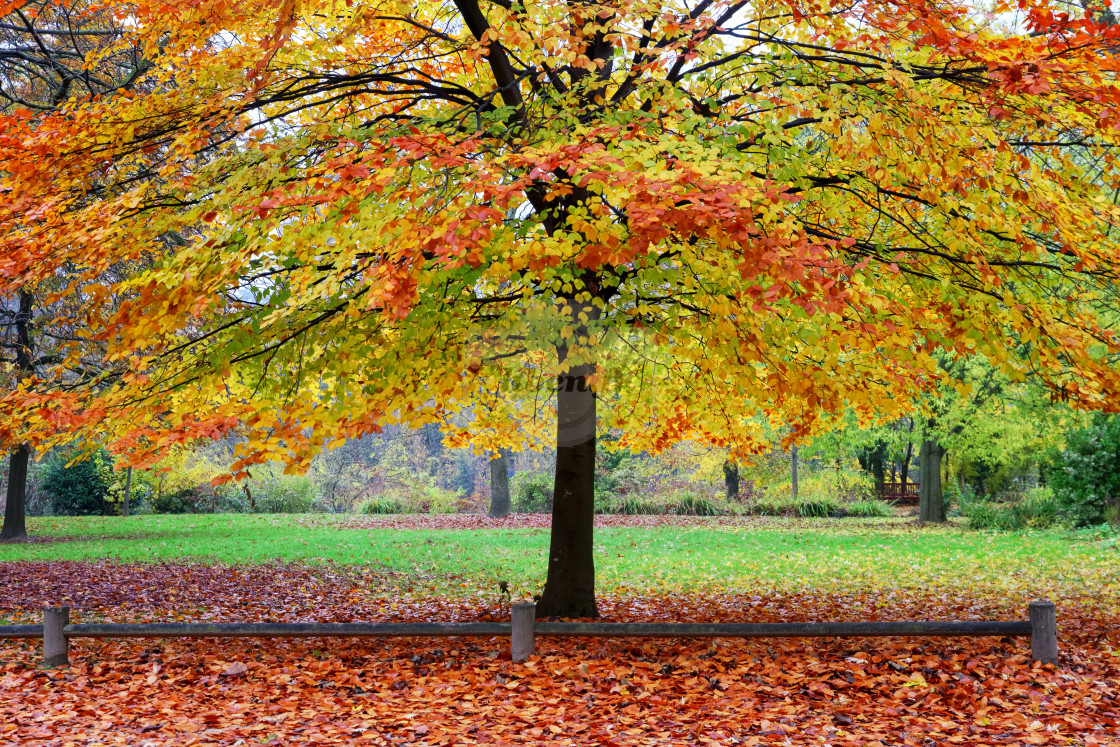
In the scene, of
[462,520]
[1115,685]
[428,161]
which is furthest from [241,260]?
[462,520]

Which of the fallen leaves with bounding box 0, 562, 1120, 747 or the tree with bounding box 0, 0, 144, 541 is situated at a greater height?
the tree with bounding box 0, 0, 144, 541

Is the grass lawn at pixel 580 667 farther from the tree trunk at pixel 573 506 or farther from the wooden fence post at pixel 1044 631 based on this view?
the tree trunk at pixel 573 506

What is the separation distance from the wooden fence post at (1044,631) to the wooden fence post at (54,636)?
8.75 metres

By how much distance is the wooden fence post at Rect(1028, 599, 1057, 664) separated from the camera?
21.5 ft

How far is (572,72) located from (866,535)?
682 inches

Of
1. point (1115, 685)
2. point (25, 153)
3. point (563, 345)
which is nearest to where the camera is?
point (1115, 685)

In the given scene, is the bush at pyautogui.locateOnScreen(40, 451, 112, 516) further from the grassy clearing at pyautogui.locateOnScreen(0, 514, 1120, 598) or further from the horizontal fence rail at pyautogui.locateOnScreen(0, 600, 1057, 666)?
the horizontal fence rail at pyautogui.locateOnScreen(0, 600, 1057, 666)

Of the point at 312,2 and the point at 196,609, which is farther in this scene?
the point at 196,609

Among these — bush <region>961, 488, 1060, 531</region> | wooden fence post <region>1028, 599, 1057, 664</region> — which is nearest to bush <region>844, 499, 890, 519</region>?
bush <region>961, 488, 1060, 531</region>

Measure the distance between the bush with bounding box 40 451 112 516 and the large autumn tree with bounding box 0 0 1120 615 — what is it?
24413 millimetres

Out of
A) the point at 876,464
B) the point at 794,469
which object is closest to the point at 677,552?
the point at 794,469

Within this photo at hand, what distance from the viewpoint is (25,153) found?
22.1 feet

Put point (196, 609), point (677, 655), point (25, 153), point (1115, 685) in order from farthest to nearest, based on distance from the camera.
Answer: point (196, 609) → point (677, 655) → point (25, 153) → point (1115, 685)

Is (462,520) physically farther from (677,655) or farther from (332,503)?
(677,655)
